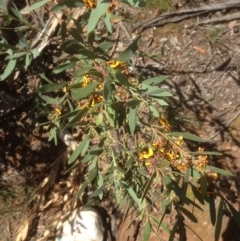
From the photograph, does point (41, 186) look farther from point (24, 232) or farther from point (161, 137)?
point (161, 137)

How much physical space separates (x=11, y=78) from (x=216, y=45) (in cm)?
105

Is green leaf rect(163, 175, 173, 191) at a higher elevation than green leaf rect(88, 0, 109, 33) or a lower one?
lower

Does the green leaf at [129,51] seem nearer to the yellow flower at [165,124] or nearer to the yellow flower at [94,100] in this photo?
the yellow flower at [94,100]

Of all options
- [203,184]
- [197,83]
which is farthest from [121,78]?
[197,83]

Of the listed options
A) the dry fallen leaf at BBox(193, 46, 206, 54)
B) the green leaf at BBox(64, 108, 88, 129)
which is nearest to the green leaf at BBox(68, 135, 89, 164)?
the green leaf at BBox(64, 108, 88, 129)

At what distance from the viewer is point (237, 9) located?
2588 mm

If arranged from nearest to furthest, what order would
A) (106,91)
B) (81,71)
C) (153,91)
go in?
(106,91) < (81,71) < (153,91)

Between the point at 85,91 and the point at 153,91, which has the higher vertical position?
the point at 85,91

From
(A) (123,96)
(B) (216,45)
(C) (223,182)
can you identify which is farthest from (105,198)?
(A) (123,96)

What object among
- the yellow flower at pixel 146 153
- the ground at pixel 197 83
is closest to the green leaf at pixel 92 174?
the yellow flower at pixel 146 153

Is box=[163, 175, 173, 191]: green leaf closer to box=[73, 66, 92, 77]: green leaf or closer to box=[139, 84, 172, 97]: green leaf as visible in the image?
box=[139, 84, 172, 97]: green leaf

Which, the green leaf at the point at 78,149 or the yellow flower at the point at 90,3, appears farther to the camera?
the green leaf at the point at 78,149

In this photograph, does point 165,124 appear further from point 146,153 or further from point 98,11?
point 98,11

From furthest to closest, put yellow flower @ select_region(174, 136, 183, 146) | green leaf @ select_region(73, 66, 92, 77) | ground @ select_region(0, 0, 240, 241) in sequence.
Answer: ground @ select_region(0, 0, 240, 241), yellow flower @ select_region(174, 136, 183, 146), green leaf @ select_region(73, 66, 92, 77)
